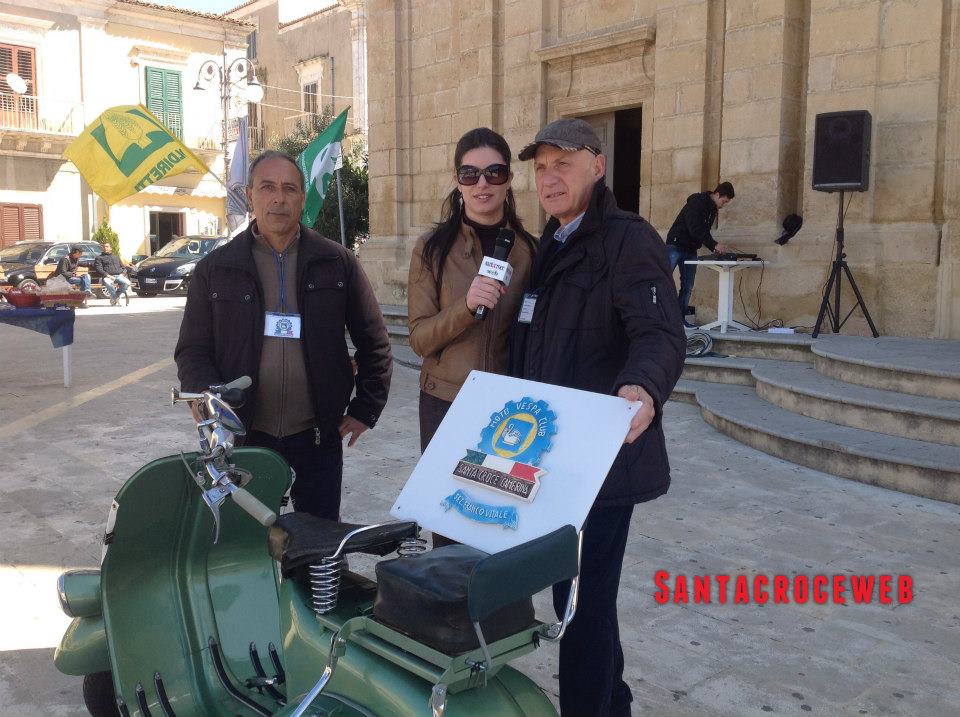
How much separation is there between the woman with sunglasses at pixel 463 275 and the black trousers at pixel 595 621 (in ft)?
2.24

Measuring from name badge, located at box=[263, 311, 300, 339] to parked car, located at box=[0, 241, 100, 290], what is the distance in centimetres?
2042

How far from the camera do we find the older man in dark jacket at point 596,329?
225cm

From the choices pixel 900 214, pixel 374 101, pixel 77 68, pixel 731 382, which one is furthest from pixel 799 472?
pixel 77 68

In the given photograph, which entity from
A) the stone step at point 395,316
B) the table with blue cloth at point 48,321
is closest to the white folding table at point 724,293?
the stone step at point 395,316

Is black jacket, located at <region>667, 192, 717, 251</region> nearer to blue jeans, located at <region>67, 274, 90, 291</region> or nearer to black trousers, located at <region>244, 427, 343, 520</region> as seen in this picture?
black trousers, located at <region>244, 427, 343, 520</region>

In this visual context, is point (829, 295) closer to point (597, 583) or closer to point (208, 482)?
point (597, 583)

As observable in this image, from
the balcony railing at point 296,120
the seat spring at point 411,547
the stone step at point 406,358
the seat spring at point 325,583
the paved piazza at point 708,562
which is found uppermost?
the balcony railing at point 296,120

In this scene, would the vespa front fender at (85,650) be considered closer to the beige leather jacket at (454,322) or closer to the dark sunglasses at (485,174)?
the beige leather jacket at (454,322)

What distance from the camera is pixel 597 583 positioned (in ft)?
7.50

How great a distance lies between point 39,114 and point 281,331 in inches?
1251

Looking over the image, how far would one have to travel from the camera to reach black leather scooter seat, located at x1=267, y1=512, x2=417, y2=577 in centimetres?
189

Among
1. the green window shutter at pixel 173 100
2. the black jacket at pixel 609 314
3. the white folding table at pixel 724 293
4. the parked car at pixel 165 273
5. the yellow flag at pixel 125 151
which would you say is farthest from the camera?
the green window shutter at pixel 173 100

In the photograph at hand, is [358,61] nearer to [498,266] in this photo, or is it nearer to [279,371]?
[279,371]

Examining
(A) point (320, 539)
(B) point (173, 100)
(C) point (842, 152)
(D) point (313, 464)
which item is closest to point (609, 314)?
(A) point (320, 539)
